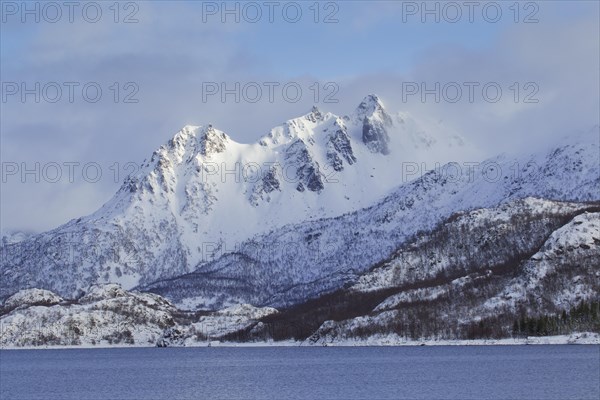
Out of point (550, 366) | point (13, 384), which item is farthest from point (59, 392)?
point (550, 366)

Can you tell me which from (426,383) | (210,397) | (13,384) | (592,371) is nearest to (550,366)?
(592,371)

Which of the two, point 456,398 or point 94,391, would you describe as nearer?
point 456,398

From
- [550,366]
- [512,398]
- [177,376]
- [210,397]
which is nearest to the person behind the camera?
[512,398]

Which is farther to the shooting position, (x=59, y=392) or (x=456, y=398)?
(x=59, y=392)

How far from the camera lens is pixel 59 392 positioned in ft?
542

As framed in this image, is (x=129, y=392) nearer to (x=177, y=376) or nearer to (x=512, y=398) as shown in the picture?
(x=177, y=376)

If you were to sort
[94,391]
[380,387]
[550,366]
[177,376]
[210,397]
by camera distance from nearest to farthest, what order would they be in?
[210,397]
[380,387]
[94,391]
[550,366]
[177,376]

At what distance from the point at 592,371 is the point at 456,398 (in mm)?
41383

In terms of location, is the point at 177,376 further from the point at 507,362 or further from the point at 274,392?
the point at 507,362

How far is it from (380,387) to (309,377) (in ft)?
107

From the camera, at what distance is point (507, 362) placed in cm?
19700

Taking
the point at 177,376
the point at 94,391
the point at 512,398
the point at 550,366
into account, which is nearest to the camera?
the point at 512,398

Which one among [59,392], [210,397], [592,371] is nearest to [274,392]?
[210,397]

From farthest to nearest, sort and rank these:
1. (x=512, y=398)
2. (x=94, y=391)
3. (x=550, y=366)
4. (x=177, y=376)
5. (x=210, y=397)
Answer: (x=177, y=376), (x=550, y=366), (x=94, y=391), (x=210, y=397), (x=512, y=398)
